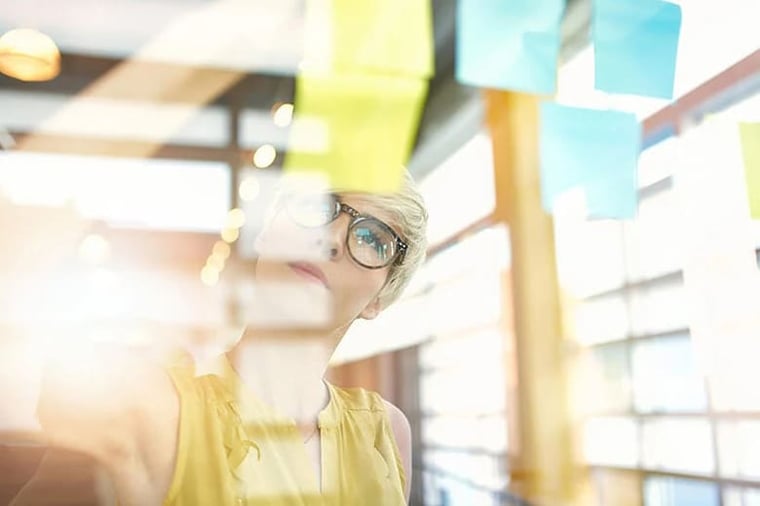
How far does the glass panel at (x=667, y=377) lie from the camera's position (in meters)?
1.04

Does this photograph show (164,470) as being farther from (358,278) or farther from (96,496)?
(358,278)

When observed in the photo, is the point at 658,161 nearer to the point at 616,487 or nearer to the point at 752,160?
the point at 752,160

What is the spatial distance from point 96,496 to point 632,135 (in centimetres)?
79

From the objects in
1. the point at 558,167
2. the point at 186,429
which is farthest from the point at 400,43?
the point at 186,429

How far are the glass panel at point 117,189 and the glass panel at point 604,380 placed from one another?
1.67 feet

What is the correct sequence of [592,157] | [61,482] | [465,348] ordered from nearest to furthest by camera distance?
[61,482]
[465,348]
[592,157]

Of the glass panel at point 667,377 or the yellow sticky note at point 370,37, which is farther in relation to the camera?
the glass panel at point 667,377

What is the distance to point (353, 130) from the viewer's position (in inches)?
35.8

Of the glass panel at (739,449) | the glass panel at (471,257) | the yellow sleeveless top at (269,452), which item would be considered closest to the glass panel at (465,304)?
the glass panel at (471,257)

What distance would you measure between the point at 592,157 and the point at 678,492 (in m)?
0.45

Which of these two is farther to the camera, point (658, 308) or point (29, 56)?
point (658, 308)

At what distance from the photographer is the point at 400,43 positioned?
0.97 meters

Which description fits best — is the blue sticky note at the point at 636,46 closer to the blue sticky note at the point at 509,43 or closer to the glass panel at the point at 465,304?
the blue sticky note at the point at 509,43

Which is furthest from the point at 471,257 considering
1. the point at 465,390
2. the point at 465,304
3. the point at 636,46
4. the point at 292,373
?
the point at 636,46
